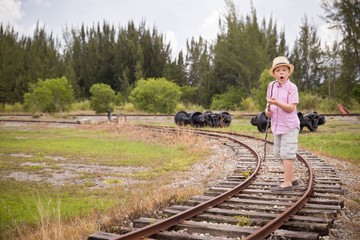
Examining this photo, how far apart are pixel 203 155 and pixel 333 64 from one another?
3245 cm

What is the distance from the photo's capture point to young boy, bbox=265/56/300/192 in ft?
15.8

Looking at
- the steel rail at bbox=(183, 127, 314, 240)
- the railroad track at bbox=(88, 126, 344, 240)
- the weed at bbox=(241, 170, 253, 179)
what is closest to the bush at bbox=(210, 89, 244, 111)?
the weed at bbox=(241, 170, 253, 179)

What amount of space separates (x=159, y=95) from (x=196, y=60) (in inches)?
1237

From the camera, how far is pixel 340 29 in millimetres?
28797

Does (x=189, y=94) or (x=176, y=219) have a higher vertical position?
(x=189, y=94)

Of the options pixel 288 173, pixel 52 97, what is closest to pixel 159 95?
pixel 52 97

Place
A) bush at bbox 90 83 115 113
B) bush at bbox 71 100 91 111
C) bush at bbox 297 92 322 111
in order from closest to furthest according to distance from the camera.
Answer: bush at bbox 297 92 322 111, bush at bbox 90 83 115 113, bush at bbox 71 100 91 111

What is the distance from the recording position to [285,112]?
16.2 ft

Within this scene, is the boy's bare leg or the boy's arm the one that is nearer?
the boy's arm

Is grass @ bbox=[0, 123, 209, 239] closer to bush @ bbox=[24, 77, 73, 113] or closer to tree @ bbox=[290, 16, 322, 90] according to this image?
bush @ bbox=[24, 77, 73, 113]

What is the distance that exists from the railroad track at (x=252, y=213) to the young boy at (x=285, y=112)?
19.9 inches

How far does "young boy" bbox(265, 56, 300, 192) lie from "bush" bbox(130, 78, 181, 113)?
861 inches

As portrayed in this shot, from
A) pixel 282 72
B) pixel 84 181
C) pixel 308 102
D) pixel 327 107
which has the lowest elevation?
pixel 84 181

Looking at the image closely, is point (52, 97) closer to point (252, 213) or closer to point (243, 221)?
point (252, 213)
